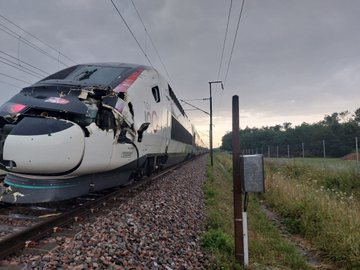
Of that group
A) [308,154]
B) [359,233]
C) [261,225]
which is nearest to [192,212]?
[261,225]

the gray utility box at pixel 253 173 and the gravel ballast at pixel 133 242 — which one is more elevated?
the gray utility box at pixel 253 173

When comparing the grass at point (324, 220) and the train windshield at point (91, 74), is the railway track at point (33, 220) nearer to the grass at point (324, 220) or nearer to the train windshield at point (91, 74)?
the train windshield at point (91, 74)

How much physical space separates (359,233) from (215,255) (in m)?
3.04

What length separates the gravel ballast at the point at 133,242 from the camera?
365 cm

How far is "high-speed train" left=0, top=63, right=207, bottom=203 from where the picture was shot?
5.32 m

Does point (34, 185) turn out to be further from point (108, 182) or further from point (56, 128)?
point (108, 182)

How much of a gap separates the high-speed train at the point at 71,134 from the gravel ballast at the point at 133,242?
81 cm

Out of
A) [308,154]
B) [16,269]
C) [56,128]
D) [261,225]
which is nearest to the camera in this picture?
[16,269]

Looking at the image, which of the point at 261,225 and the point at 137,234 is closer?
the point at 137,234

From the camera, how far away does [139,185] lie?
9.77 meters

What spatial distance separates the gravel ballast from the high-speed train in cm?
81

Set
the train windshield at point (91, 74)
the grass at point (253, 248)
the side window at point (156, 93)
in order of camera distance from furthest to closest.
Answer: the side window at point (156, 93) < the train windshield at point (91, 74) < the grass at point (253, 248)

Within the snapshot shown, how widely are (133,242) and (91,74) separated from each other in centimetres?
444

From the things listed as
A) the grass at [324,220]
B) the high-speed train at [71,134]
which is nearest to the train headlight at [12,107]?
the high-speed train at [71,134]
